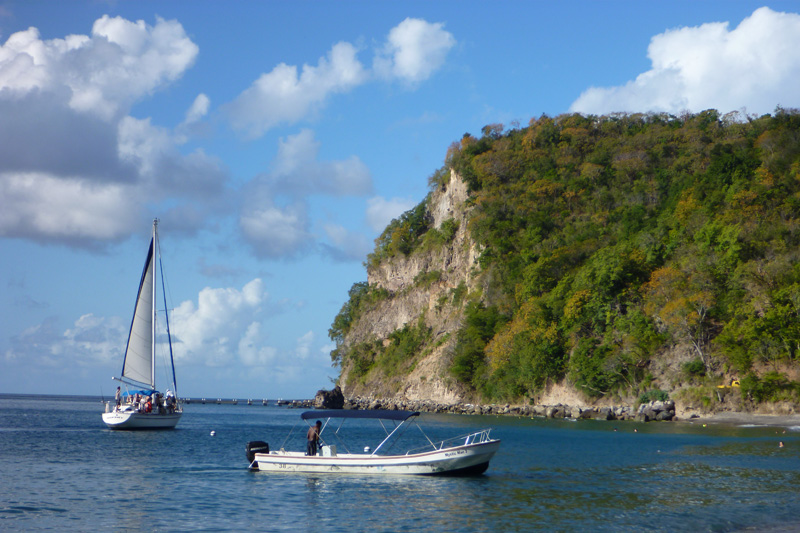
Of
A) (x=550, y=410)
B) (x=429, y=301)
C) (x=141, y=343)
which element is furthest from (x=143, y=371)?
(x=429, y=301)

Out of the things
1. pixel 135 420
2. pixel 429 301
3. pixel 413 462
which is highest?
pixel 429 301

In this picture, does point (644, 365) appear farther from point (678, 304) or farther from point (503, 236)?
point (503, 236)

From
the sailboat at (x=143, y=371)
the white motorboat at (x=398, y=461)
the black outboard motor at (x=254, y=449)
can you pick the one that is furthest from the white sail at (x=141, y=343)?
the white motorboat at (x=398, y=461)

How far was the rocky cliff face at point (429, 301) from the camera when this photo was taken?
311 ft

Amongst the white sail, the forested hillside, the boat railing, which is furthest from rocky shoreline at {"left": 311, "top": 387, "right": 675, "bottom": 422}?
the white sail

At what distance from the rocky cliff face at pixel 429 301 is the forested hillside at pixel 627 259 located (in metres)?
1.53

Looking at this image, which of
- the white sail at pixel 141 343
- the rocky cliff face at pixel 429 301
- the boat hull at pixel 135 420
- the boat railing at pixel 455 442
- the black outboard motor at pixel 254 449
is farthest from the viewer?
the rocky cliff face at pixel 429 301

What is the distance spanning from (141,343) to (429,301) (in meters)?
62.6

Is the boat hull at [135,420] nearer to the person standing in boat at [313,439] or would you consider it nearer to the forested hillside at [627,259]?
the person standing in boat at [313,439]

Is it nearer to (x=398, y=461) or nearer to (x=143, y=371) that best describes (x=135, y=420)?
(x=143, y=371)

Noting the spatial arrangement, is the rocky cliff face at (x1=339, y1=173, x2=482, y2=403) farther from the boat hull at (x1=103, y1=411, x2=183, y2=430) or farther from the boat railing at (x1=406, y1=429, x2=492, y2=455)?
the boat railing at (x1=406, y1=429, x2=492, y2=455)

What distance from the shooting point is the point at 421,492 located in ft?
80.0

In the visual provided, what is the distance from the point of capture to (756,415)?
2206 inches

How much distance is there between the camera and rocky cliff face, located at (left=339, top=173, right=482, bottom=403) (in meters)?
94.8
